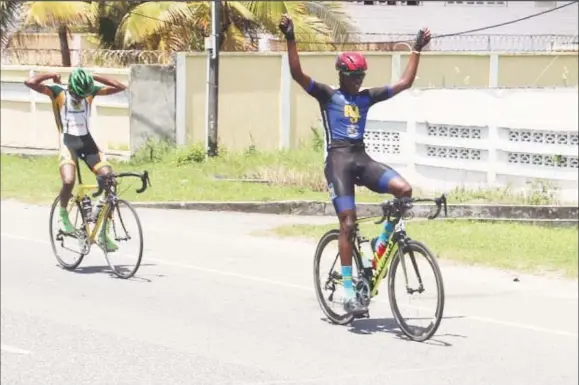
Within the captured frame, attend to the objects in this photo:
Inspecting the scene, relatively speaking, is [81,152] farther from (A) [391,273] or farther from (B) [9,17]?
(A) [391,273]

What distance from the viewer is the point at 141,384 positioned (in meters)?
4.66

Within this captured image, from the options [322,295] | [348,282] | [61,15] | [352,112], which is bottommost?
[322,295]

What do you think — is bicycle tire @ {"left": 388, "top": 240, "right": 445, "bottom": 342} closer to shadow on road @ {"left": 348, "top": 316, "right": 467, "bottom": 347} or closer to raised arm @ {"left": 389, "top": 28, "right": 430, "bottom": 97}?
shadow on road @ {"left": 348, "top": 316, "right": 467, "bottom": 347}

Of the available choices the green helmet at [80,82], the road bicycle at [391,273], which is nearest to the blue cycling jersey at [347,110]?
the green helmet at [80,82]

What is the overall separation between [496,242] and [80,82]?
3.67 m

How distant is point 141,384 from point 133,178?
7.87 ft

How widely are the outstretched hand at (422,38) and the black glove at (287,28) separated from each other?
310 mm

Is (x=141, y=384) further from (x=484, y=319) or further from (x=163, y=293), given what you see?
(x=484, y=319)

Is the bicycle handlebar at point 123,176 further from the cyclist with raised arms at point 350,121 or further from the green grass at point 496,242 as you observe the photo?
the green grass at point 496,242

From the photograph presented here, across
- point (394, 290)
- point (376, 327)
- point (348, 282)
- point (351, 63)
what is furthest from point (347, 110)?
point (376, 327)

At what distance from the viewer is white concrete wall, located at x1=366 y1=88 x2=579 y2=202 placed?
277cm

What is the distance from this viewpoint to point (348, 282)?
527 centimetres

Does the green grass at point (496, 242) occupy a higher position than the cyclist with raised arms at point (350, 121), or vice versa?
the cyclist with raised arms at point (350, 121)

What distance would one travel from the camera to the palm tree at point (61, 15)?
2332mm
